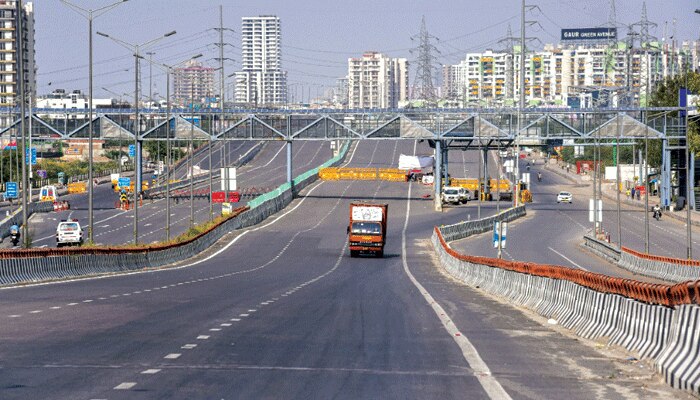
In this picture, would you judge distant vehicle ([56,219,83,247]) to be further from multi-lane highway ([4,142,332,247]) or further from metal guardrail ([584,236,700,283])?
metal guardrail ([584,236,700,283])

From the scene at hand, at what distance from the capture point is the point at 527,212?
402 feet

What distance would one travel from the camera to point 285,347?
18.6m

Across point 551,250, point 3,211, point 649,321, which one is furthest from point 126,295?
point 3,211

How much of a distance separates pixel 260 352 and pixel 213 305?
36.1 feet

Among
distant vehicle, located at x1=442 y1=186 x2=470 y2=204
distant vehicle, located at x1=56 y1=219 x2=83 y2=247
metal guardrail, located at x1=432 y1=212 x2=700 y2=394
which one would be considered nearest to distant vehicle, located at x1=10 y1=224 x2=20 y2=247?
distant vehicle, located at x1=56 y1=219 x2=83 y2=247

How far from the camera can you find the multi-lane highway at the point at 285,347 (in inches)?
552

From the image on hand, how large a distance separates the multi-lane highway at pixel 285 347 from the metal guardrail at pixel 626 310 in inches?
15.3

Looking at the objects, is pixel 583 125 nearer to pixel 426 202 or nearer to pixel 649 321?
pixel 426 202

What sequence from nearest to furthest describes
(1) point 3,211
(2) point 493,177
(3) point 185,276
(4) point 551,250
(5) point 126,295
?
(5) point 126,295, (3) point 185,276, (4) point 551,250, (1) point 3,211, (2) point 493,177

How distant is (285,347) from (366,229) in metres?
54.6

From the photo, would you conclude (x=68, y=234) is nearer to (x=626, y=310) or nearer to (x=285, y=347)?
(x=285, y=347)

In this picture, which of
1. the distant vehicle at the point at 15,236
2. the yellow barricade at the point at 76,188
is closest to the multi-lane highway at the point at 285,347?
the distant vehicle at the point at 15,236

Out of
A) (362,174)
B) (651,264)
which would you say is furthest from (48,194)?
(651,264)

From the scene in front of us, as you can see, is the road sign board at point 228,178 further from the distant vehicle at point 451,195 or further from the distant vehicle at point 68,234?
the distant vehicle at point 451,195
